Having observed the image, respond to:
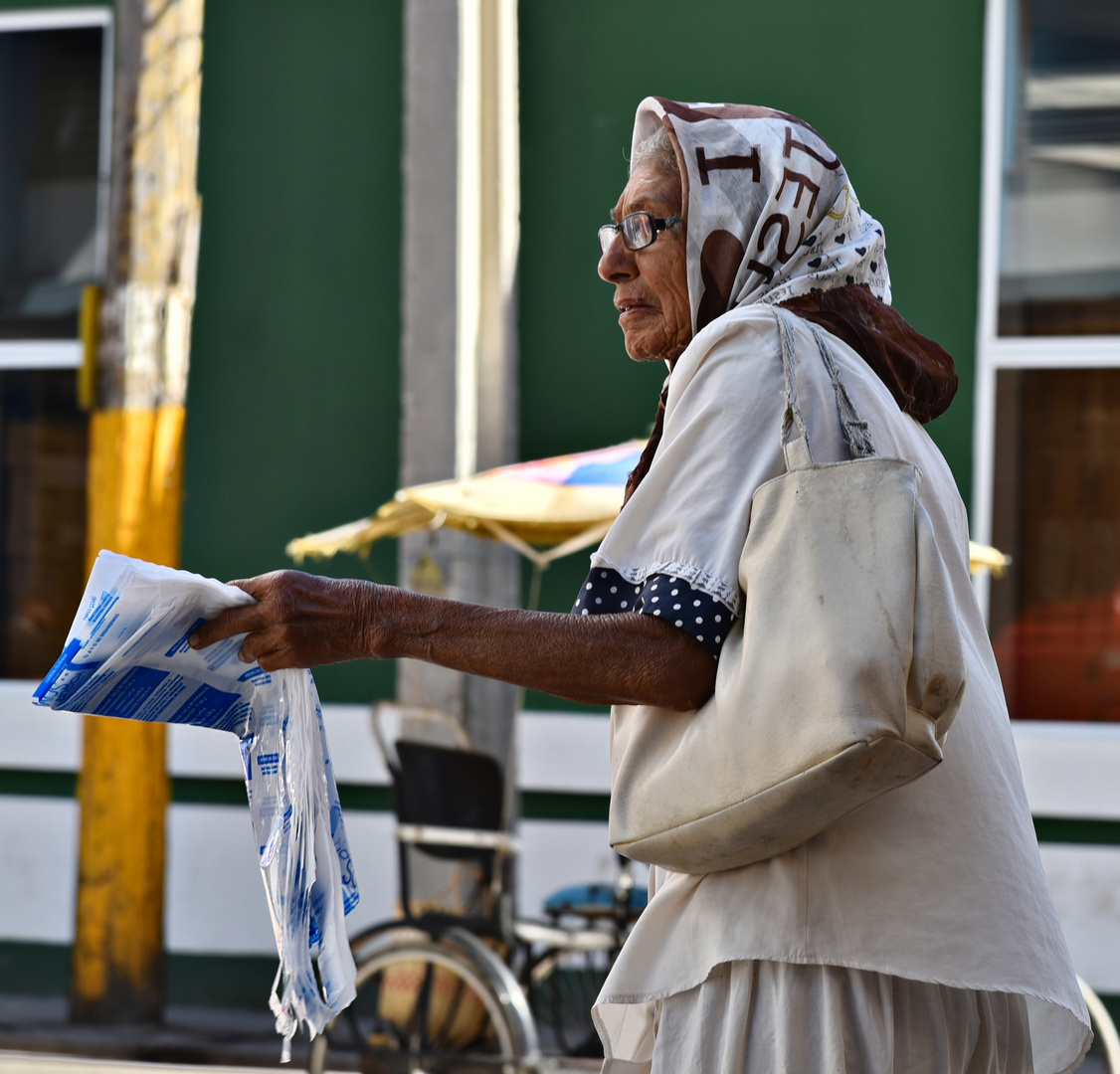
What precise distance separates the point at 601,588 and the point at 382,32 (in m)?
4.79

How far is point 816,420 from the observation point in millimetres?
1357

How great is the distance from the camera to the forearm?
1.32 meters

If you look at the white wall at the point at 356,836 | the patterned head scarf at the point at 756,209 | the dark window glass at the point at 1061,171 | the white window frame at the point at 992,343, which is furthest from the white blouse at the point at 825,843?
the dark window glass at the point at 1061,171

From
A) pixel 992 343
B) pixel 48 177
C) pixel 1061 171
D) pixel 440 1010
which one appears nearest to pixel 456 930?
pixel 440 1010

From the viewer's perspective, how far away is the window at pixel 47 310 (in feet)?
19.7

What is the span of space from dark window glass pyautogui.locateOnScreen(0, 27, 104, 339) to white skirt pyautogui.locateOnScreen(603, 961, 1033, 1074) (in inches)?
211

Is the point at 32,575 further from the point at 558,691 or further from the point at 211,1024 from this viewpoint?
the point at 558,691

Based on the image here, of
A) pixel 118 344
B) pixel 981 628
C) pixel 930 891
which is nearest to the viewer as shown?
pixel 930 891

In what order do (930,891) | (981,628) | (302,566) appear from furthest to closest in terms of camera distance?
(302,566)
(981,628)
(930,891)

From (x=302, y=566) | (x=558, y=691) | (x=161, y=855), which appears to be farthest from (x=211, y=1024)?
(x=558, y=691)

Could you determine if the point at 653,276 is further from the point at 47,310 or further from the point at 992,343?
the point at 47,310

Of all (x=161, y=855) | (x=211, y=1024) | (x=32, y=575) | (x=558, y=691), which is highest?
(x=558, y=691)

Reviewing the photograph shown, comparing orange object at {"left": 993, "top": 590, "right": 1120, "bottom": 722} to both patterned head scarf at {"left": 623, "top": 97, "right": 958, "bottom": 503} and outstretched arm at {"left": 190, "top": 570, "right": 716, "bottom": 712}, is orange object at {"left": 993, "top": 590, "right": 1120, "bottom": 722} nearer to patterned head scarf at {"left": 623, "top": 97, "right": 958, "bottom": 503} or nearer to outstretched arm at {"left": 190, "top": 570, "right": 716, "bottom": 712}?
patterned head scarf at {"left": 623, "top": 97, "right": 958, "bottom": 503}

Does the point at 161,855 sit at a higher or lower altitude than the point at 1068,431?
lower
